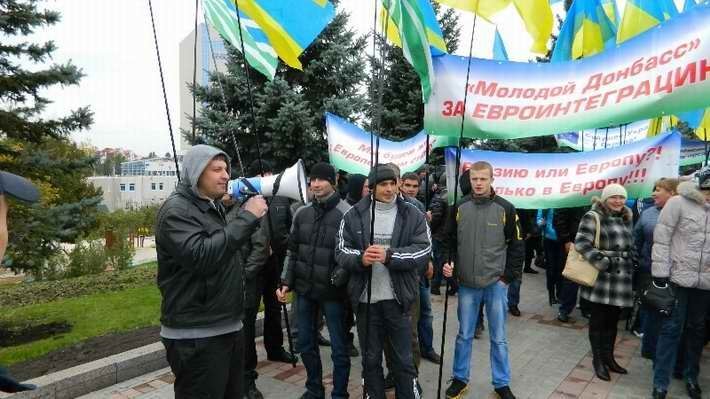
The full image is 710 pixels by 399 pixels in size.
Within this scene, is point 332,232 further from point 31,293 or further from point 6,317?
point 31,293

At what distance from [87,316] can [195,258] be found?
226 inches

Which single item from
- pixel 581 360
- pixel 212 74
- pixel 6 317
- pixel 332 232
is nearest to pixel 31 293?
pixel 6 317

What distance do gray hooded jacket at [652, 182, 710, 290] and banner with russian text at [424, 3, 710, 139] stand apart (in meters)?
1.05

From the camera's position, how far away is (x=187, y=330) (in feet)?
8.81

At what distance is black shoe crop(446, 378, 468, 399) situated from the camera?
4.25m

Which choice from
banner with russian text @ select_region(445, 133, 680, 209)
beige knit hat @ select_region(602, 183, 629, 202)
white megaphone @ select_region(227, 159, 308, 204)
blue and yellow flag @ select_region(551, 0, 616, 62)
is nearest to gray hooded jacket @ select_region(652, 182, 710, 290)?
beige knit hat @ select_region(602, 183, 629, 202)

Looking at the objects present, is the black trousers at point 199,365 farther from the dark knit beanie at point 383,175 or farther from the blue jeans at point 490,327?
the blue jeans at point 490,327

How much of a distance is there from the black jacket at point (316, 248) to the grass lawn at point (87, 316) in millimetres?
3382

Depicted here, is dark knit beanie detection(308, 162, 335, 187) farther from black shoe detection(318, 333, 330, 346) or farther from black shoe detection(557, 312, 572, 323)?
black shoe detection(557, 312, 572, 323)

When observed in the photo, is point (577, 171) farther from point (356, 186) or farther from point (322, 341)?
point (322, 341)

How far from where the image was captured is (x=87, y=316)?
23.4ft

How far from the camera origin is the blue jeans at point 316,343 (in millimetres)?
4016

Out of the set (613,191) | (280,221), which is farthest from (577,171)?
(280,221)

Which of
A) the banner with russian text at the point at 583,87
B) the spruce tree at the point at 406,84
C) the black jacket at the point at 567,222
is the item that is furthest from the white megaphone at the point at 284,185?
the spruce tree at the point at 406,84
